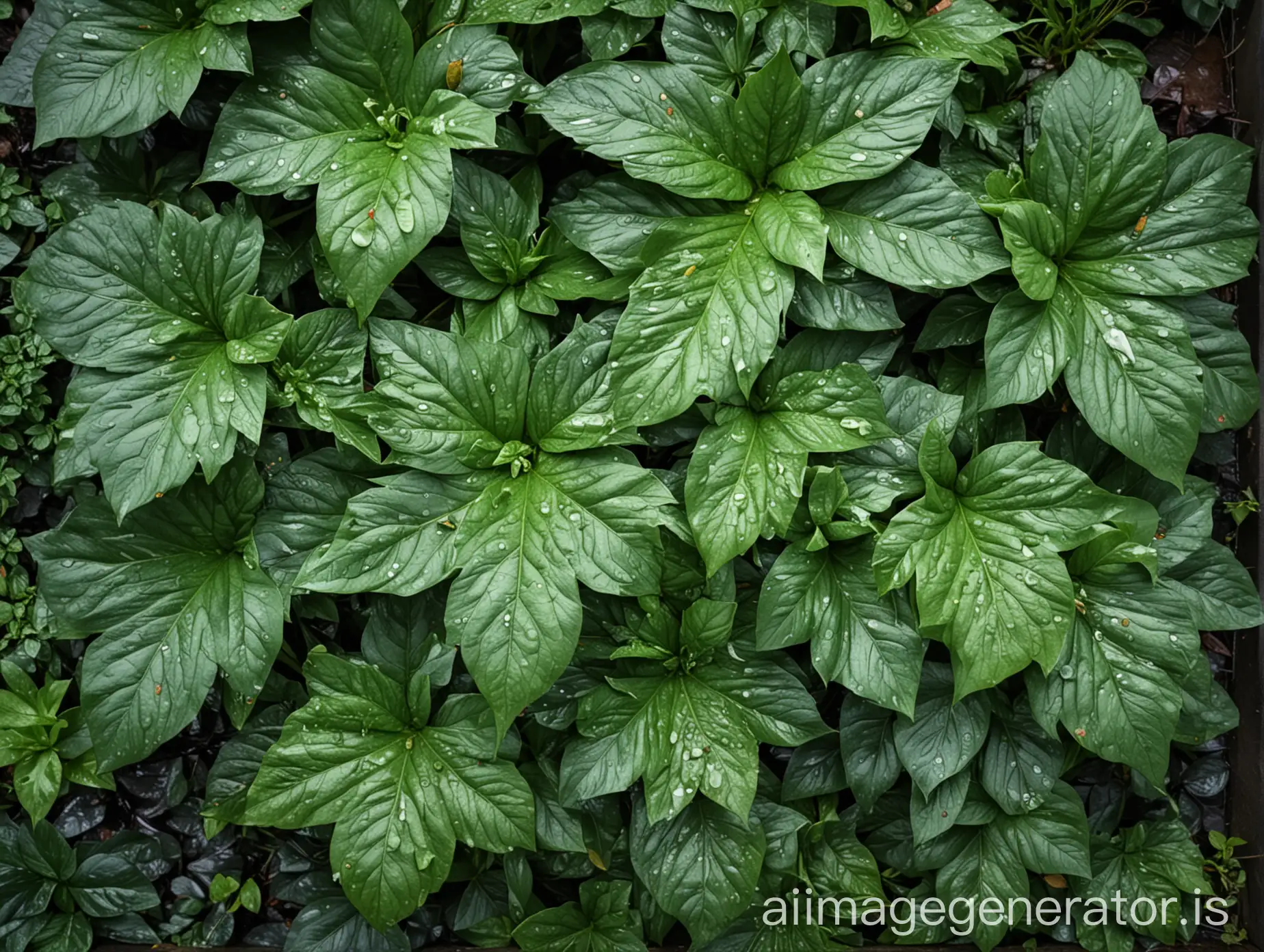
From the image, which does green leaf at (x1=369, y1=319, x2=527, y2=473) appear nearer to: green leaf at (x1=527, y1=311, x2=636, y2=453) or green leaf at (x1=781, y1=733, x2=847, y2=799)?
green leaf at (x1=527, y1=311, x2=636, y2=453)

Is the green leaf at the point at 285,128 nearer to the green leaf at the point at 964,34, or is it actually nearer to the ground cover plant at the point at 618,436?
the ground cover plant at the point at 618,436

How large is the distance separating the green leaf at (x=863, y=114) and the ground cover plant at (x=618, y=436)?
0.03ft

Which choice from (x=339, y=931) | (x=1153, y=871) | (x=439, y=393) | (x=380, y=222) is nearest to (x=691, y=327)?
(x=439, y=393)

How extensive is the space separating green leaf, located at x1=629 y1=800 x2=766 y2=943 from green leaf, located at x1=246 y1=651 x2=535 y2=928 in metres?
0.29

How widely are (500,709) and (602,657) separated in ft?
1.06

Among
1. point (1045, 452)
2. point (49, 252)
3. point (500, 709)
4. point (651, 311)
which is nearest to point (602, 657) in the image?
point (500, 709)

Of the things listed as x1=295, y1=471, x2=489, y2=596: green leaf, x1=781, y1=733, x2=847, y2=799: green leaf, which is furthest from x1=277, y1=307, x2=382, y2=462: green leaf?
x1=781, y1=733, x2=847, y2=799: green leaf

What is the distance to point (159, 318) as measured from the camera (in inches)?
72.5

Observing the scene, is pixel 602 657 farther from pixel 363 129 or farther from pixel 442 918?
pixel 363 129

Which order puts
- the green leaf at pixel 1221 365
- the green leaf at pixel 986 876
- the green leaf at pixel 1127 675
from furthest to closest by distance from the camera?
the green leaf at pixel 986 876
the green leaf at pixel 1221 365
the green leaf at pixel 1127 675

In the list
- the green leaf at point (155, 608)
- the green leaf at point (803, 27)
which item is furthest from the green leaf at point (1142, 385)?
the green leaf at point (155, 608)

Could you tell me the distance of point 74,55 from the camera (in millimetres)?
1791

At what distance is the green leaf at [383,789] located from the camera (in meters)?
1.86

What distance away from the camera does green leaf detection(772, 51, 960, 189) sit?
5.69 ft
